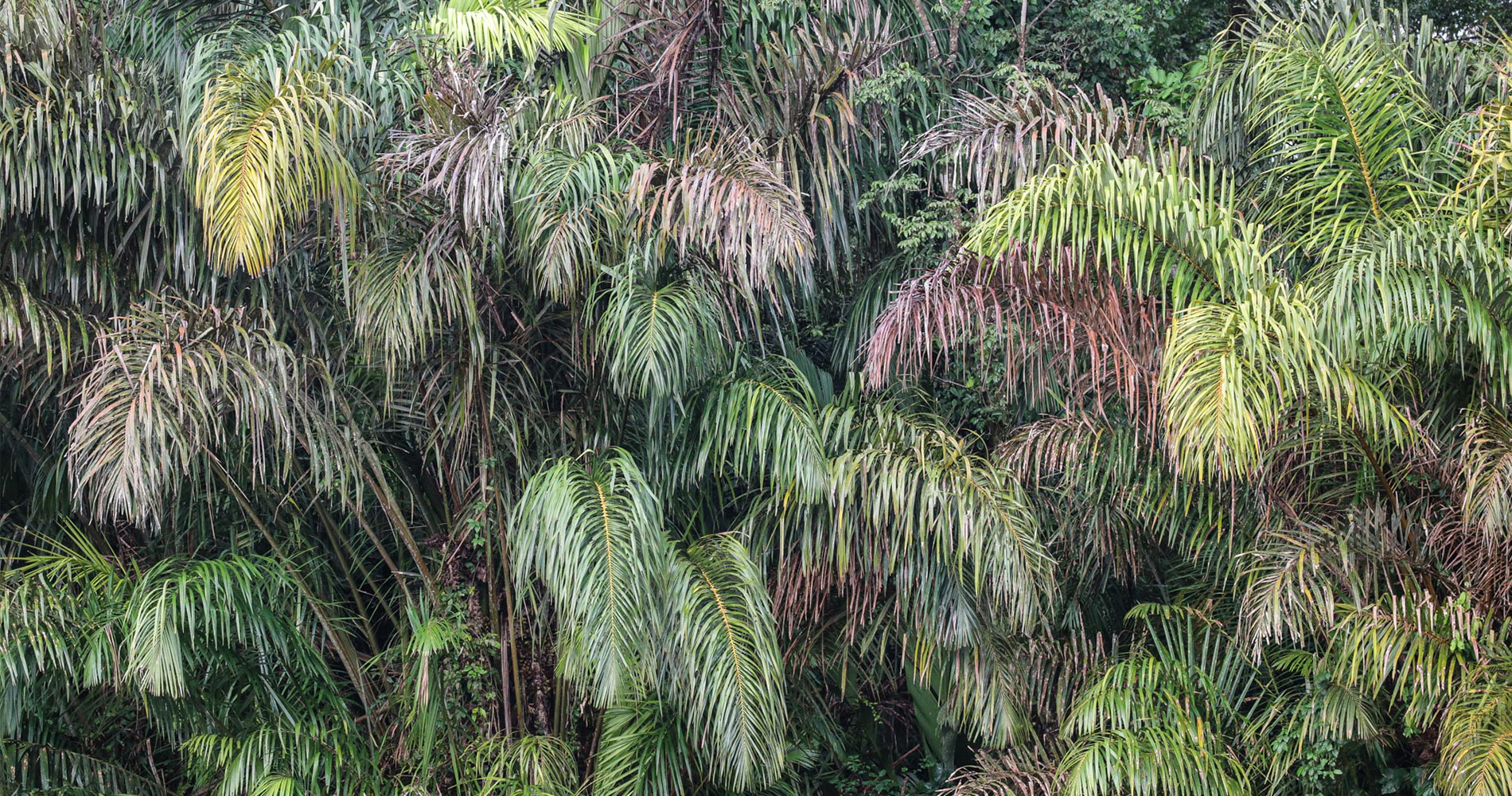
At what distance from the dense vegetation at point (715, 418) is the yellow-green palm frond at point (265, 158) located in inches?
0.6

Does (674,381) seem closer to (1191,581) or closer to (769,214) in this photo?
(769,214)

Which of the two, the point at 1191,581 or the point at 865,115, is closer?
the point at 1191,581

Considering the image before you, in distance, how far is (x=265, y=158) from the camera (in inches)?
153

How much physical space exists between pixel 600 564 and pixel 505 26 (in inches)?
79.9

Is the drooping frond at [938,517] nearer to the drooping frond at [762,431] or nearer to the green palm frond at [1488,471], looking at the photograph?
the drooping frond at [762,431]

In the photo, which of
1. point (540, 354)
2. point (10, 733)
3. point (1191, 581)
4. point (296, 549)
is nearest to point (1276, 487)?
point (1191, 581)

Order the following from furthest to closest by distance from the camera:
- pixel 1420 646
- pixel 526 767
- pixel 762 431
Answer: pixel 762 431, pixel 526 767, pixel 1420 646

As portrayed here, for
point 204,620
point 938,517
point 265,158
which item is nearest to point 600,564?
point 938,517

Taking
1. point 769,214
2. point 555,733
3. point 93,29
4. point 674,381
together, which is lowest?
point 555,733

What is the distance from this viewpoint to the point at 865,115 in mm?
5238

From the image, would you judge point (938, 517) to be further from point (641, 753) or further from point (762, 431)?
point (641, 753)

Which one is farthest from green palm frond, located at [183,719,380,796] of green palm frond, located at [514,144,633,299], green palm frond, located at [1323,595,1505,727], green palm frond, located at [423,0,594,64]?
green palm frond, located at [1323,595,1505,727]

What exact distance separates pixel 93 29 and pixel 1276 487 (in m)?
4.53

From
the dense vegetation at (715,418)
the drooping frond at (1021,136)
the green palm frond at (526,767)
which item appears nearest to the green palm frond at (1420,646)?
the dense vegetation at (715,418)
